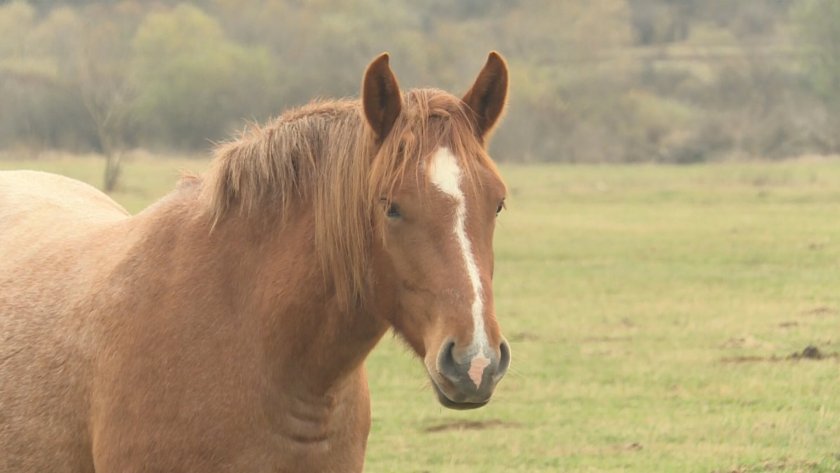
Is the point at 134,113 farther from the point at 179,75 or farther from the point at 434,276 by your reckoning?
the point at 434,276

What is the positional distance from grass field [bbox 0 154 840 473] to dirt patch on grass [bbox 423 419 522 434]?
2cm

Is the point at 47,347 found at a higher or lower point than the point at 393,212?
lower

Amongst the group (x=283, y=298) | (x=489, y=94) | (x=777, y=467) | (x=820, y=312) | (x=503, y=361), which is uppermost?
(x=489, y=94)

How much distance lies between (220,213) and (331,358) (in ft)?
1.93

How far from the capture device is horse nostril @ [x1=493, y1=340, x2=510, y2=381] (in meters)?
3.42

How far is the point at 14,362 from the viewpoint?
14.5 feet

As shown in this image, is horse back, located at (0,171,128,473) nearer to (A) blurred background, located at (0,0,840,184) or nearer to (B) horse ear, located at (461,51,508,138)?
(B) horse ear, located at (461,51,508,138)

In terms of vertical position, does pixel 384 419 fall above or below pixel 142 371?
below

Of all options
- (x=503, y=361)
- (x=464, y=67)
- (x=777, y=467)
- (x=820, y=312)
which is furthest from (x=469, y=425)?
(x=464, y=67)

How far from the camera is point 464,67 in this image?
25.7m

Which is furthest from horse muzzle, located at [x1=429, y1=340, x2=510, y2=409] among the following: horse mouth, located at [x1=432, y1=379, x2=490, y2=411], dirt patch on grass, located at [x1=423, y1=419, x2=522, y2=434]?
dirt patch on grass, located at [x1=423, y1=419, x2=522, y2=434]

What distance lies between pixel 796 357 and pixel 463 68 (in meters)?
16.2

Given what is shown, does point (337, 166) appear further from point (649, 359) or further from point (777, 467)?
point (649, 359)

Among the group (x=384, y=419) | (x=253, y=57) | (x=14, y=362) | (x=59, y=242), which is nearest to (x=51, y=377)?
(x=14, y=362)
